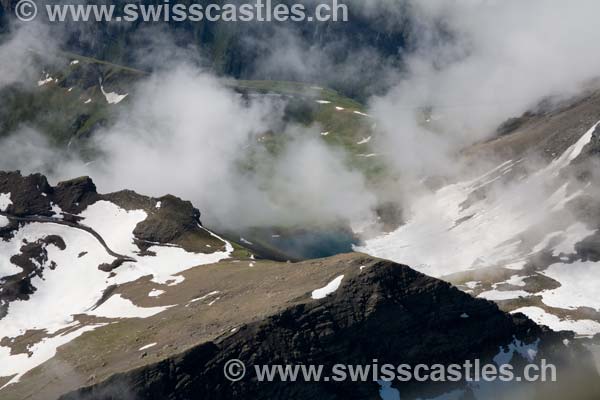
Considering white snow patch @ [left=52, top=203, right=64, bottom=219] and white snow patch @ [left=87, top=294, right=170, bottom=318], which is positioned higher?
white snow patch @ [left=52, top=203, right=64, bottom=219]

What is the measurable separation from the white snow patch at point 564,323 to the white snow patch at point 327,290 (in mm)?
91398

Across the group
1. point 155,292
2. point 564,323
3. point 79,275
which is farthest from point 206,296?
point 564,323

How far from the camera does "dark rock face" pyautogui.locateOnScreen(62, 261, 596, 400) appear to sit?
9112 centimetres

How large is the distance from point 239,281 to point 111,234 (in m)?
58.1

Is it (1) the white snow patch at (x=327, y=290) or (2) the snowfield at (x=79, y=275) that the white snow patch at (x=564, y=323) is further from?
(2) the snowfield at (x=79, y=275)

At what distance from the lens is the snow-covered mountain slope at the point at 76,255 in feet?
429

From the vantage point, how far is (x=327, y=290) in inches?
4227

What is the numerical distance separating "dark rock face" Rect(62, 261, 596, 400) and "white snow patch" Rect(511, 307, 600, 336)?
58469 mm

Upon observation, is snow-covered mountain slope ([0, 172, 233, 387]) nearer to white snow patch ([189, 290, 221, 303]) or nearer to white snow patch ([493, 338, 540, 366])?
white snow patch ([189, 290, 221, 303])

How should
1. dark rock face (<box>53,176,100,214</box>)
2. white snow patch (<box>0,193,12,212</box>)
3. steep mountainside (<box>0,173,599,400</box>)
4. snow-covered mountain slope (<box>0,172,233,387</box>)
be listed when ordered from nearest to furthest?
steep mountainside (<box>0,173,599,400</box>) < snow-covered mountain slope (<box>0,172,233,387</box>) < white snow patch (<box>0,193,12,212</box>) < dark rock face (<box>53,176,100,214</box>)

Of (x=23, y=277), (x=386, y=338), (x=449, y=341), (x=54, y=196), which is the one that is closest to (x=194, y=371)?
(x=386, y=338)

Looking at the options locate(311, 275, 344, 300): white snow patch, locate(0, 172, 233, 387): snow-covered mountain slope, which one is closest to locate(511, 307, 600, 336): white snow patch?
locate(311, 275, 344, 300): white snow patch

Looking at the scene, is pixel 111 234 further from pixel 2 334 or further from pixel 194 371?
pixel 194 371

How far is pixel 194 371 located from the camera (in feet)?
303
